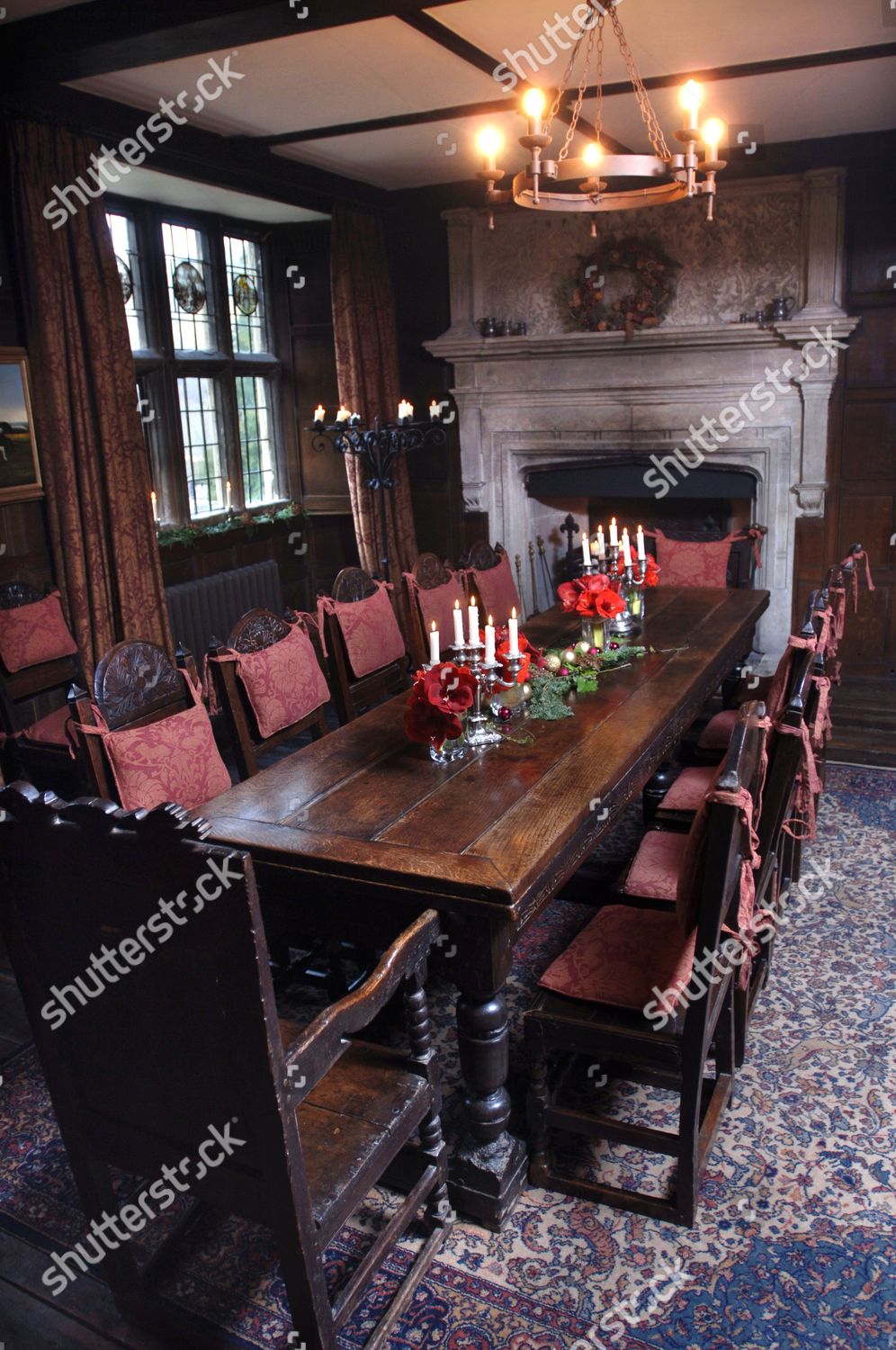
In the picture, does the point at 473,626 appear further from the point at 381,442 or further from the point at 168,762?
the point at 381,442

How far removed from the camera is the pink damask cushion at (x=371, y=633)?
365 cm

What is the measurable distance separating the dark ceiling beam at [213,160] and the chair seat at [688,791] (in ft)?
11.1

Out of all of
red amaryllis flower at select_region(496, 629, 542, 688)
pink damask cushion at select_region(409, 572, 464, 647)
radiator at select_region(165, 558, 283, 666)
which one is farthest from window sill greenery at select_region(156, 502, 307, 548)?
red amaryllis flower at select_region(496, 629, 542, 688)

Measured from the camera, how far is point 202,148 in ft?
15.5

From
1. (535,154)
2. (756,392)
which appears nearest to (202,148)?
(535,154)

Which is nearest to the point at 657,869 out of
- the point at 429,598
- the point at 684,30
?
the point at 429,598

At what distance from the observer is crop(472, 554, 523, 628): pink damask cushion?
4.52m

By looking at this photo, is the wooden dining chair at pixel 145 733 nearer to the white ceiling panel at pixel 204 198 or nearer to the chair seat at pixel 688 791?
the chair seat at pixel 688 791

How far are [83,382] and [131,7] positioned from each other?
1547 mm

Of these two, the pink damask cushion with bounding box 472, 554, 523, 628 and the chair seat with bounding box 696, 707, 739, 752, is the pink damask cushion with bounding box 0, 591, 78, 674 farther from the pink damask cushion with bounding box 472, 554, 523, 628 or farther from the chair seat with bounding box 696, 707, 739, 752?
the chair seat with bounding box 696, 707, 739, 752

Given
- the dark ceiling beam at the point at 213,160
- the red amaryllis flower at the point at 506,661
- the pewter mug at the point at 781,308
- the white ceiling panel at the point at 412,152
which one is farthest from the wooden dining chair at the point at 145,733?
the pewter mug at the point at 781,308

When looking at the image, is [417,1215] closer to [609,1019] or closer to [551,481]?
[609,1019]

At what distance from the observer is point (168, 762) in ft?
8.63

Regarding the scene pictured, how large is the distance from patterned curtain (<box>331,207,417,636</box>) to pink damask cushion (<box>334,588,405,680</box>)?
220 cm
